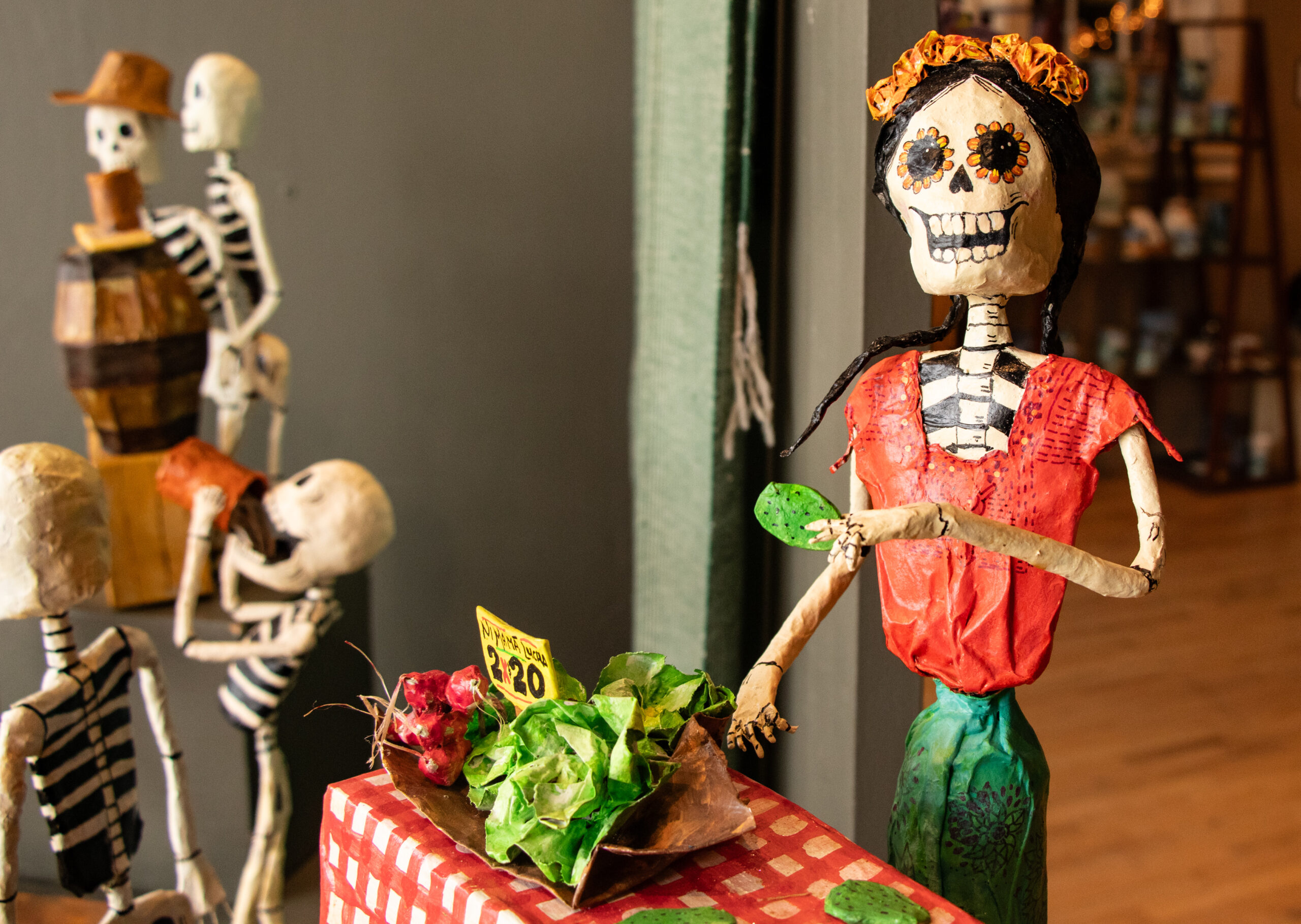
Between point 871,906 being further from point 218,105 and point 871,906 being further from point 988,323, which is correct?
point 218,105

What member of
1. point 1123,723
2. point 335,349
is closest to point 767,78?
point 335,349

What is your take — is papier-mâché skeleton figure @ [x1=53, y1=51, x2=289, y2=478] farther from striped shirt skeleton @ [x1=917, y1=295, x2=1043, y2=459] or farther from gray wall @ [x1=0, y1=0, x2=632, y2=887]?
striped shirt skeleton @ [x1=917, y1=295, x2=1043, y2=459]

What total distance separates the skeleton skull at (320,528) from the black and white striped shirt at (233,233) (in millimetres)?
396

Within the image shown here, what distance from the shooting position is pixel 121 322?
181cm

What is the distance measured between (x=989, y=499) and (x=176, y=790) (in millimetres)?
1162

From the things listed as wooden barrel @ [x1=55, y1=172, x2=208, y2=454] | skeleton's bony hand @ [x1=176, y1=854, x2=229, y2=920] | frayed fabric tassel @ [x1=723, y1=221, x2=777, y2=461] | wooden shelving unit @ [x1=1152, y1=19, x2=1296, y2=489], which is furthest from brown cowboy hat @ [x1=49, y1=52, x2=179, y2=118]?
wooden shelving unit @ [x1=1152, y1=19, x2=1296, y2=489]

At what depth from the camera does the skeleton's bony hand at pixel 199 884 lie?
1.58 metres

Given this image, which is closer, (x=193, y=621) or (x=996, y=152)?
(x=996, y=152)

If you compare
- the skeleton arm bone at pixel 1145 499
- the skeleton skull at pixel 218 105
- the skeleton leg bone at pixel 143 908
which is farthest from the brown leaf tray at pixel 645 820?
the skeleton skull at pixel 218 105

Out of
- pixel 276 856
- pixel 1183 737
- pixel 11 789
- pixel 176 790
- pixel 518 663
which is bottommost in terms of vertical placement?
pixel 1183 737

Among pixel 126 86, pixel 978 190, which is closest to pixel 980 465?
pixel 978 190

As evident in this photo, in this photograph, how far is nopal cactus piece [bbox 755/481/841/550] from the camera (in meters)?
0.95

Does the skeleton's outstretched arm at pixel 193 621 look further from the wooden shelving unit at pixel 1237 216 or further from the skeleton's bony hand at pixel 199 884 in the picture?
the wooden shelving unit at pixel 1237 216

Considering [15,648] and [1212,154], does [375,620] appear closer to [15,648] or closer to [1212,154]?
[15,648]
